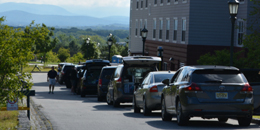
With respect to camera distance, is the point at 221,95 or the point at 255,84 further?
the point at 255,84

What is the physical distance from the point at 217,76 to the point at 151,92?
4.00m

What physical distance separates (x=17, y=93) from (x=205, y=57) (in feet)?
76.0

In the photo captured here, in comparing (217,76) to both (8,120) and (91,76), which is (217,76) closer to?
(8,120)

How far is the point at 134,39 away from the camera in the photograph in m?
59.8

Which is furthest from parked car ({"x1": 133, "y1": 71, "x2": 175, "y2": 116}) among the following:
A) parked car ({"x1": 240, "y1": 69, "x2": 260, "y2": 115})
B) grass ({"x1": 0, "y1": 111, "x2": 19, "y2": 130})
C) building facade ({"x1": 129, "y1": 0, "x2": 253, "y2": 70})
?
building facade ({"x1": 129, "y1": 0, "x2": 253, "y2": 70})

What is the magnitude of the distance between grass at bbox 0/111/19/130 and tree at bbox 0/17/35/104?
26.1 inches

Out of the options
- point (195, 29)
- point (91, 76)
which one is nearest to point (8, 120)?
point (91, 76)

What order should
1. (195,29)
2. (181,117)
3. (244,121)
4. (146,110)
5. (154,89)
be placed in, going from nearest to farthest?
(181,117)
(244,121)
(154,89)
(146,110)
(195,29)

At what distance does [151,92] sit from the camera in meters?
15.9

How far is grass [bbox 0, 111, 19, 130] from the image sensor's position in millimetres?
11627

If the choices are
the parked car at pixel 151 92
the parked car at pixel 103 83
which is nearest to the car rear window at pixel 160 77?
the parked car at pixel 151 92

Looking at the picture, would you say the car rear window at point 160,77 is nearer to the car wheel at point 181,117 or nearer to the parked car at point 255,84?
the parked car at point 255,84

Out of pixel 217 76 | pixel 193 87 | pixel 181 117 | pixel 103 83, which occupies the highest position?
pixel 217 76

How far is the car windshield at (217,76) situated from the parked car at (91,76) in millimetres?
16565
